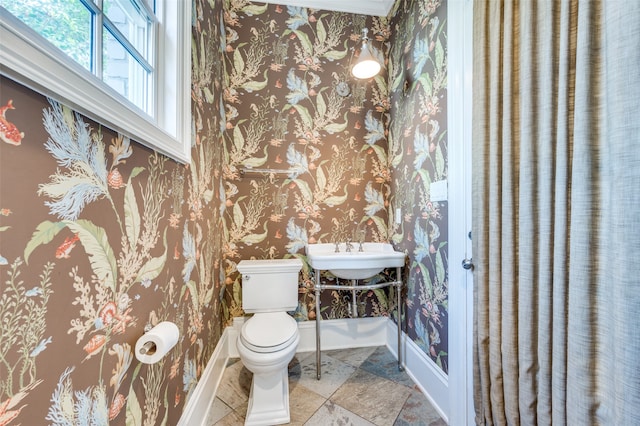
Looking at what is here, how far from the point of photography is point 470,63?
1156 mm

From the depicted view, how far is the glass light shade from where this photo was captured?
1.68 metres

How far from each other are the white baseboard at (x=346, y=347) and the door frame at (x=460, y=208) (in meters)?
0.14

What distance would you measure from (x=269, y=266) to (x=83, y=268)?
1213mm

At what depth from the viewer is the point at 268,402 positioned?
133cm

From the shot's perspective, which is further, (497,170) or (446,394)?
(446,394)

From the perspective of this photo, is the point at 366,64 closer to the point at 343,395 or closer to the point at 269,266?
the point at 269,266

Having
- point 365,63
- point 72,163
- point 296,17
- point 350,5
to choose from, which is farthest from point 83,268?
point 350,5

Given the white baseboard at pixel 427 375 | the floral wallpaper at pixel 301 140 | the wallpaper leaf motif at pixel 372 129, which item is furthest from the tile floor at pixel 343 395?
the wallpaper leaf motif at pixel 372 129

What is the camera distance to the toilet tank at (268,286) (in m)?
1.71

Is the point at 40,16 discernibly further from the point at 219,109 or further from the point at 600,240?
the point at 600,240

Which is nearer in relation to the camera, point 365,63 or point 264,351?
point 264,351

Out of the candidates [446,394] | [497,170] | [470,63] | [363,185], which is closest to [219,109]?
[363,185]

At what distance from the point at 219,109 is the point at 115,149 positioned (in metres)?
1.26

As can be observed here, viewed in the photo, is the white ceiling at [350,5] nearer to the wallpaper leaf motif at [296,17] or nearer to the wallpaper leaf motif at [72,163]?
the wallpaper leaf motif at [296,17]
